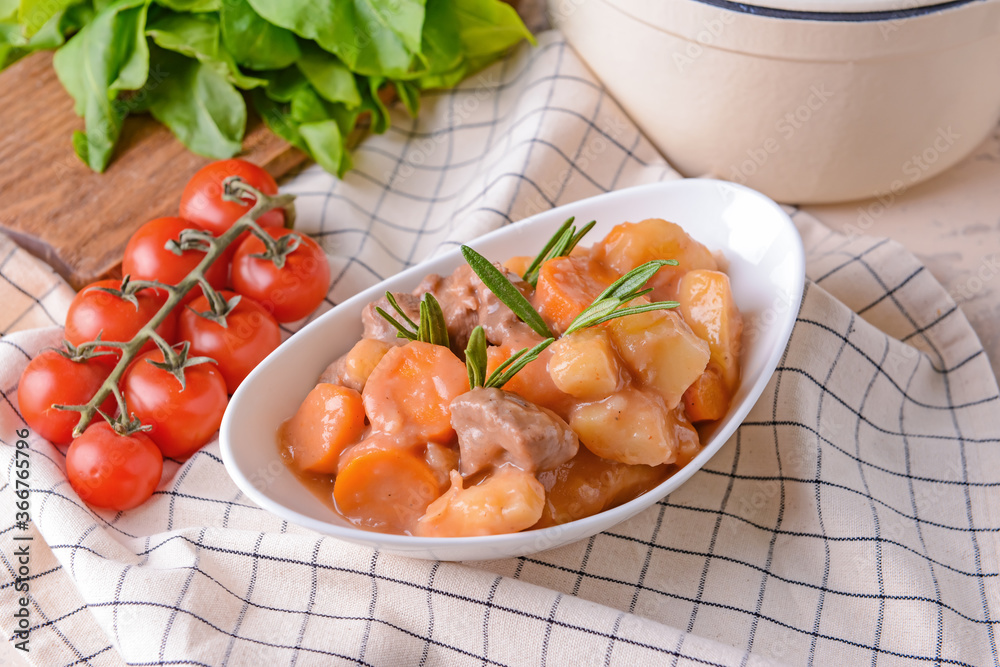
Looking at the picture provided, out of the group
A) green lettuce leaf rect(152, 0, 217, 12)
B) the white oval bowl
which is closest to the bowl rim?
the white oval bowl

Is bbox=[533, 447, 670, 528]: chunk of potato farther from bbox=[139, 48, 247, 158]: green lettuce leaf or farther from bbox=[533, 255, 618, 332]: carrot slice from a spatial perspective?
bbox=[139, 48, 247, 158]: green lettuce leaf

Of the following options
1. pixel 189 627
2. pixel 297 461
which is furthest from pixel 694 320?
pixel 189 627

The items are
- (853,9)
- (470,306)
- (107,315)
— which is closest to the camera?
(470,306)

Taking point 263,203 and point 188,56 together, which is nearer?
point 263,203

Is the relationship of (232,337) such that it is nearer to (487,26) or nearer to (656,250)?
(656,250)

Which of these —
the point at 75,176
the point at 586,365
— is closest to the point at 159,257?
the point at 75,176

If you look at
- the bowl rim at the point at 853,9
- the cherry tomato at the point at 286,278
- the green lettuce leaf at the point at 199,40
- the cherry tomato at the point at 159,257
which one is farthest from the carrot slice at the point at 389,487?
the green lettuce leaf at the point at 199,40

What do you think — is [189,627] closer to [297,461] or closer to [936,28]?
[297,461]
